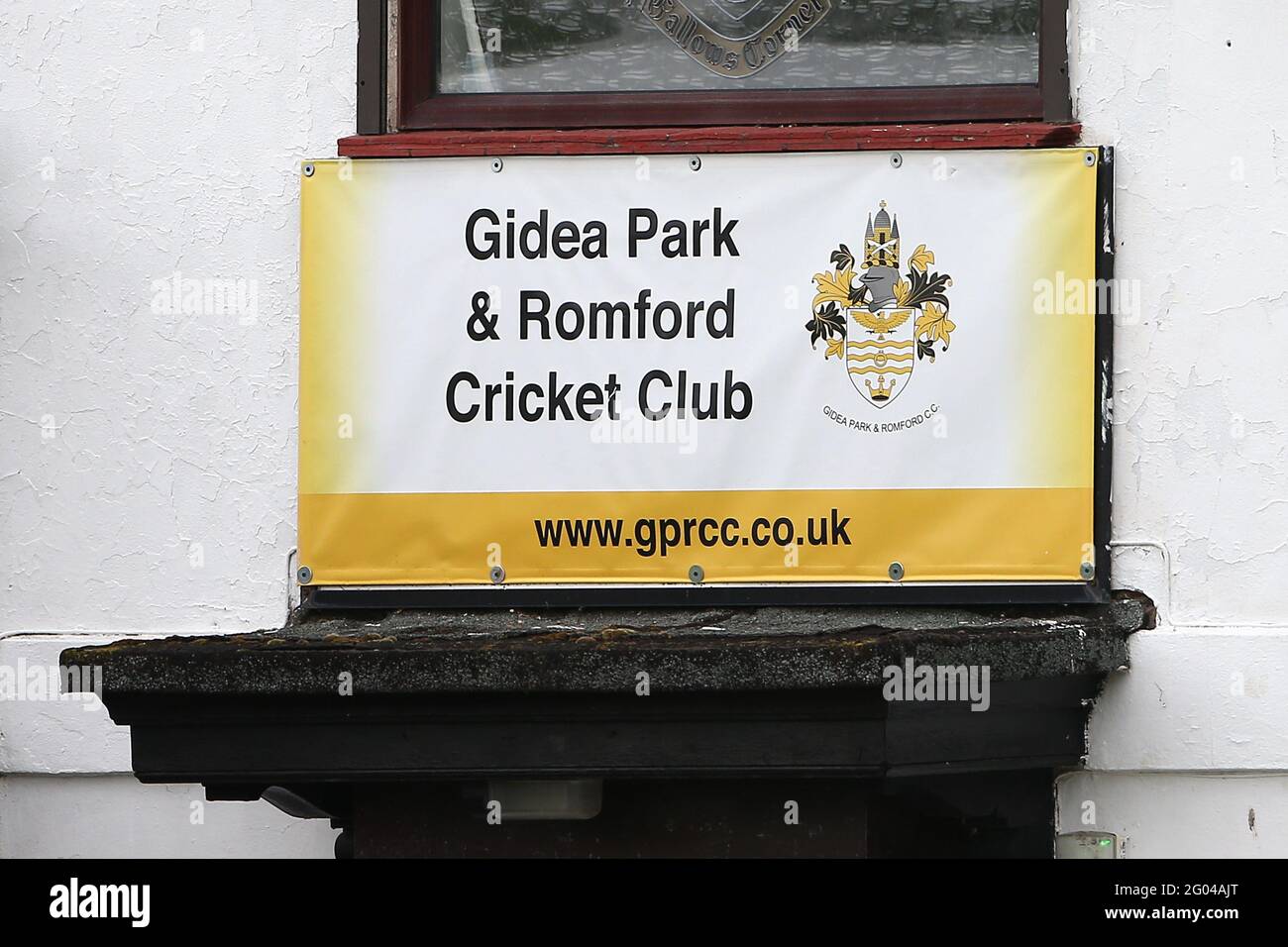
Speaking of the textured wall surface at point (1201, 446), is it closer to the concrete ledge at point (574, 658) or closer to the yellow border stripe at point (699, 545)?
the yellow border stripe at point (699, 545)

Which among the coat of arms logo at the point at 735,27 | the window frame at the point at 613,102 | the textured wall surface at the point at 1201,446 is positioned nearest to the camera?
the textured wall surface at the point at 1201,446

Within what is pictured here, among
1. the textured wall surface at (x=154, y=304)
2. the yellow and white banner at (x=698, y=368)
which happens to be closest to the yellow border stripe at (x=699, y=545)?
the yellow and white banner at (x=698, y=368)

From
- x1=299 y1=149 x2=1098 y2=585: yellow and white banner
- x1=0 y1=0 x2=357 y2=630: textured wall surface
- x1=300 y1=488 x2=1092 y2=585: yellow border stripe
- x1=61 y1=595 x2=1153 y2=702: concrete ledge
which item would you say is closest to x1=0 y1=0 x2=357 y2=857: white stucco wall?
x1=0 y1=0 x2=357 y2=630: textured wall surface

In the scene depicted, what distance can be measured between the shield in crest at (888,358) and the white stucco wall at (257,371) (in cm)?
56

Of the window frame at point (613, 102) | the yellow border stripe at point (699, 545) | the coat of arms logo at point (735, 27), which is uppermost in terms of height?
the coat of arms logo at point (735, 27)

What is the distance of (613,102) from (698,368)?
0.85 metres

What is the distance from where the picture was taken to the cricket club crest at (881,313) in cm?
435

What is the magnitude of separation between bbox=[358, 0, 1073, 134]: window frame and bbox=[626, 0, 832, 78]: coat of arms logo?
0.33 ft

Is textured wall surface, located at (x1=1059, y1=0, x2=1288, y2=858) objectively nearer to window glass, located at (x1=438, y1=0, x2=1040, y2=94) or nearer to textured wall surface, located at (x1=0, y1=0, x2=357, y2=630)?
window glass, located at (x1=438, y1=0, x2=1040, y2=94)

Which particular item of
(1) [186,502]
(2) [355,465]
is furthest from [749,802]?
(1) [186,502]

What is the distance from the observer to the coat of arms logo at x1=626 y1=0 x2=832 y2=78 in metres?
4.68

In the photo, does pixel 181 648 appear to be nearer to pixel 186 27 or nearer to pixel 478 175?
pixel 478 175

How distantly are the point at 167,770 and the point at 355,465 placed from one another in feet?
3.27

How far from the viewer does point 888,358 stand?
4.36 metres
